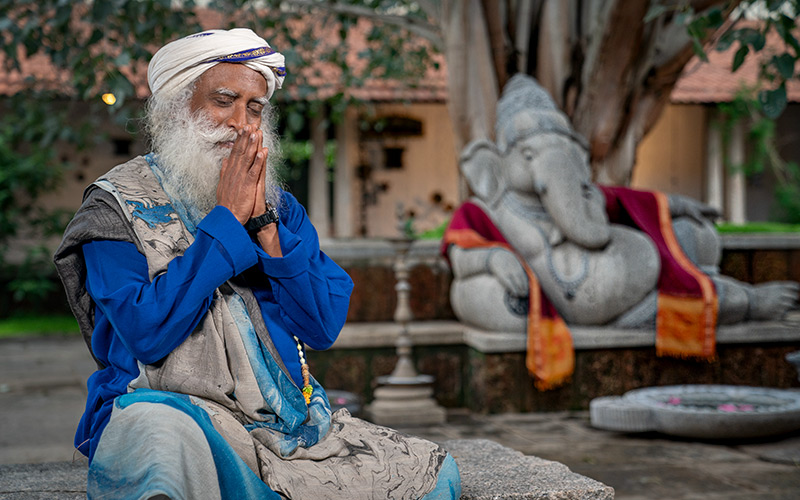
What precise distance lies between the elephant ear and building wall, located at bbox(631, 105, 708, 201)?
9.16m

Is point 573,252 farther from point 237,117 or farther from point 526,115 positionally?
point 237,117

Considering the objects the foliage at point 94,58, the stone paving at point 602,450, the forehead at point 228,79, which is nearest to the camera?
the forehead at point 228,79

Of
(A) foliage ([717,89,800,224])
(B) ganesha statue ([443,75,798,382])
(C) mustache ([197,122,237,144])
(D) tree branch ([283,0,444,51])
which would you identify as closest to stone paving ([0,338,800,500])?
(B) ganesha statue ([443,75,798,382])

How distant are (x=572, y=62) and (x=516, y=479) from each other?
15.1ft

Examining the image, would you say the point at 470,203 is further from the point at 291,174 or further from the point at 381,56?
the point at 291,174

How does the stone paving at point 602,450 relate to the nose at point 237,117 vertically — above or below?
below

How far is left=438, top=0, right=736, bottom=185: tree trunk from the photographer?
6.44 meters

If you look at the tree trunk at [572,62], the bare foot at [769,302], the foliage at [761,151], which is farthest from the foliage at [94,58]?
the foliage at [761,151]

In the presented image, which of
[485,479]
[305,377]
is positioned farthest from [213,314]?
[485,479]

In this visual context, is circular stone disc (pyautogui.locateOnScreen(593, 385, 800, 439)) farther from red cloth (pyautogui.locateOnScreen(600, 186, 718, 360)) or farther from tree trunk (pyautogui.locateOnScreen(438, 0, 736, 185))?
tree trunk (pyautogui.locateOnScreen(438, 0, 736, 185))

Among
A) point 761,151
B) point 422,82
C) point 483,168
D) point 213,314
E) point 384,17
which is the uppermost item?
point 422,82

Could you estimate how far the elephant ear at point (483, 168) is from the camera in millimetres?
5980

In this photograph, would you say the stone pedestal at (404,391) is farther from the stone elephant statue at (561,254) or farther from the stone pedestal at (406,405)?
the stone elephant statue at (561,254)

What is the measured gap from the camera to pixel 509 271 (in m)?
5.45
